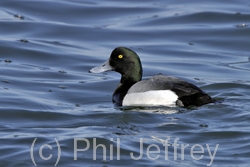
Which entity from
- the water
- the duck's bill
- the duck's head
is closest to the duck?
the duck's head

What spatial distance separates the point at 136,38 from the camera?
55.7 ft

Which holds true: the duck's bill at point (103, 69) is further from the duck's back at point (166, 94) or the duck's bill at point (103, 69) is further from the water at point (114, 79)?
the duck's back at point (166, 94)

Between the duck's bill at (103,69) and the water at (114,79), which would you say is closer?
the water at (114,79)

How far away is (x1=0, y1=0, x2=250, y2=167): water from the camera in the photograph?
8.71 metres

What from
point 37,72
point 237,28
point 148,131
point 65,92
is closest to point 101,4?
point 237,28

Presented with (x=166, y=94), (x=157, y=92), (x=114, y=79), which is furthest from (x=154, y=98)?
(x=114, y=79)

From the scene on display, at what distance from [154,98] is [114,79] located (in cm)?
270

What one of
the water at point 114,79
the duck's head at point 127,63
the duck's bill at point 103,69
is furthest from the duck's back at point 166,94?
the duck's bill at point 103,69

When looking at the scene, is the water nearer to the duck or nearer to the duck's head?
the duck

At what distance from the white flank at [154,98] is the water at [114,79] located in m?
0.22

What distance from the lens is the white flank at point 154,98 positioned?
11008 millimetres

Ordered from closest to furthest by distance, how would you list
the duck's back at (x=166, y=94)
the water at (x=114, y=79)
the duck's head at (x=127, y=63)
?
the water at (x=114, y=79), the duck's back at (x=166, y=94), the duck's head at (x=127, y=63)

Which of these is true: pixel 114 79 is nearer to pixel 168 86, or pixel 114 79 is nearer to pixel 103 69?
pixel 103 69

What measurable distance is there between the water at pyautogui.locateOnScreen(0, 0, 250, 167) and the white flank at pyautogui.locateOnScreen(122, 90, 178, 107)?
22 cm
